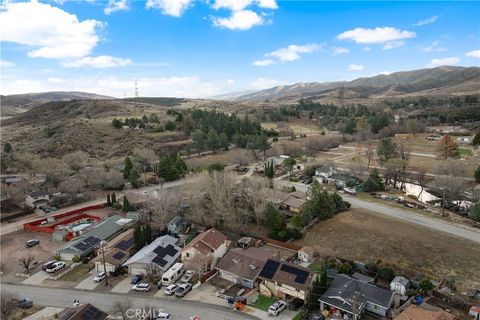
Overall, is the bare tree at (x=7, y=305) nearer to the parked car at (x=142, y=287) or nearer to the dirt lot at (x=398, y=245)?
the parked car at (x=142, y=287)

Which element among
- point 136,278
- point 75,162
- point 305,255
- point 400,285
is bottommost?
point 136,278

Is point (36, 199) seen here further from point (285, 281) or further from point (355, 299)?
point (355, 299)

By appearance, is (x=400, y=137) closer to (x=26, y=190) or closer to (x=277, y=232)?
(x=277, y=232)

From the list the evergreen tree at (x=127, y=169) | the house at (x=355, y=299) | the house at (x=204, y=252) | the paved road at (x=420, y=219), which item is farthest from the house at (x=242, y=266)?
the evergreen tree at (x=127, y=169)

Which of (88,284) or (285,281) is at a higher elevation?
(285,281)

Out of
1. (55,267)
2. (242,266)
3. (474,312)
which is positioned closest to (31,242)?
(55,267)

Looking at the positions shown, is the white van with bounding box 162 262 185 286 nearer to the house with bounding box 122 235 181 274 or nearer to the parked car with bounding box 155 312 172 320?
the house with bounding box 122 235 181 274
